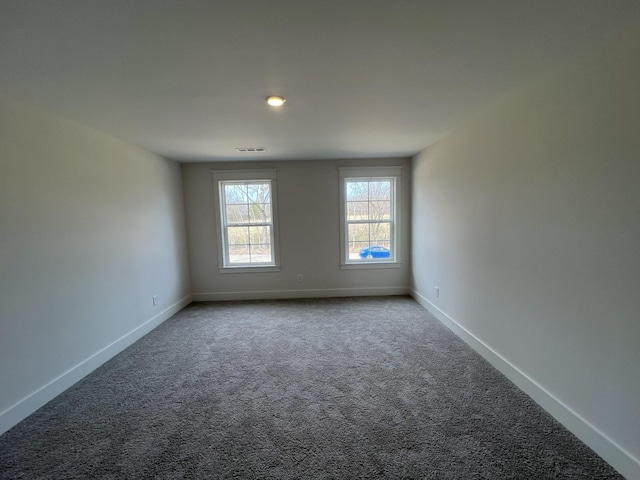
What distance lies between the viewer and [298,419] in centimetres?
192

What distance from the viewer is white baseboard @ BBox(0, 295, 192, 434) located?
191cm

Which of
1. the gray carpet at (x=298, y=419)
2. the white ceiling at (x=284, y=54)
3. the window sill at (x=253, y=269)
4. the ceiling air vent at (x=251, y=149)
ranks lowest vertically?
the gray carpet at (x=298, y=419)

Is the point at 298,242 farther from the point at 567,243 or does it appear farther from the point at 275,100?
the point at 567,243

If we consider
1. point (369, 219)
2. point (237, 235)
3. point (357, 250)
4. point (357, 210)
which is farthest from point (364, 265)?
point (237, 235)

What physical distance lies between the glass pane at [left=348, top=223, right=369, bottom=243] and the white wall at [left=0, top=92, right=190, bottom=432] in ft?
9.62

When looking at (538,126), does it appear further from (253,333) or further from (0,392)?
(0,392)

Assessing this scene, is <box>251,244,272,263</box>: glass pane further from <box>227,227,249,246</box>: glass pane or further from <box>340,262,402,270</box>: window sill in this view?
<box>340,262,402,270</box>: window sill

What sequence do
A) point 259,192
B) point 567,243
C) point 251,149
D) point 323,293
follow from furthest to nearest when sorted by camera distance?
1. point 323,293
2. point 259,192
3. point 251,149
4. point 567,243

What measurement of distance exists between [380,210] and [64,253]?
3.98m

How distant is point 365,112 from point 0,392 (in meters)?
3.36

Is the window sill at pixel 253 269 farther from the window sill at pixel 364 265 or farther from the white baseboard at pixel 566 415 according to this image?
the white baseboard at pixel 566 415

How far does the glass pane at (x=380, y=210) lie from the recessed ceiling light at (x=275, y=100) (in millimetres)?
2793

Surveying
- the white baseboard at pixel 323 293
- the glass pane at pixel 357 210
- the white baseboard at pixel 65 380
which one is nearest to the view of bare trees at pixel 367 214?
the glass pane at pixel 357 210

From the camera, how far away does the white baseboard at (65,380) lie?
1912 millimetres
